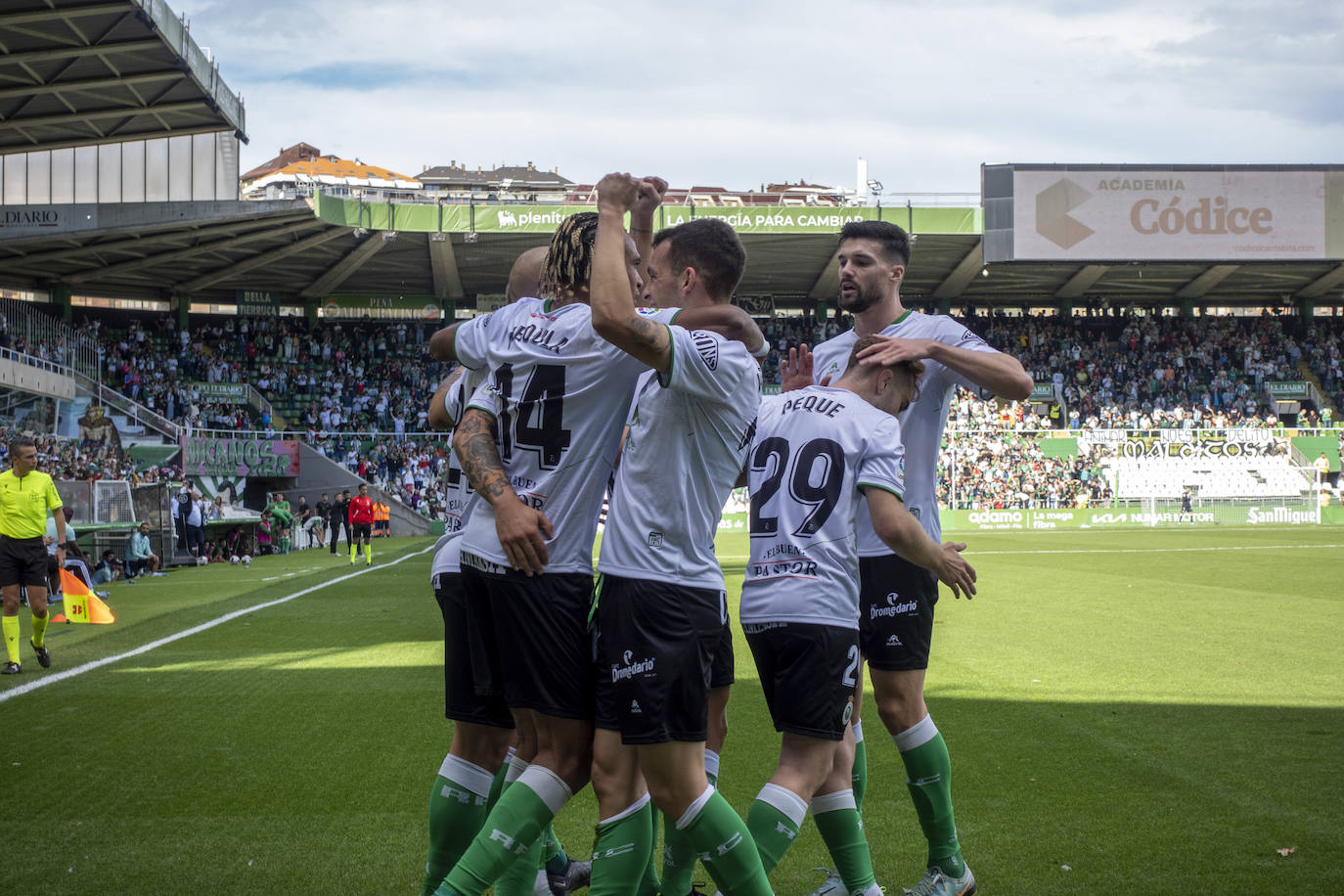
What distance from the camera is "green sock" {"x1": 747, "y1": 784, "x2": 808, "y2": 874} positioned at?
11.6 feet

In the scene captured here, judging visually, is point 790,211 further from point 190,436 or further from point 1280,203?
point 190,436

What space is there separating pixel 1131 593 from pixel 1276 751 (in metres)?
9.10

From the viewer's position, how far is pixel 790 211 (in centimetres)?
4100

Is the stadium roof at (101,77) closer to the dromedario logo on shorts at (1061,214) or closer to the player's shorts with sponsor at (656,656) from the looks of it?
the player's shorts with sponsor at (656,656)

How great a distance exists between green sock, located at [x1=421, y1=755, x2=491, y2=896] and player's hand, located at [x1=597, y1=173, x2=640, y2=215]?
1.90 m

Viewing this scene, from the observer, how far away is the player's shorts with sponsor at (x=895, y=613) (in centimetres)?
427

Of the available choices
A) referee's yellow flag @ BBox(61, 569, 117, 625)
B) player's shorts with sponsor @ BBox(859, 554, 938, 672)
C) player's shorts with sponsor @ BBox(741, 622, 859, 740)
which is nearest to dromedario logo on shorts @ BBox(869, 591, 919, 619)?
player's shorts with sponsor @ BBox(859, 554, 938, 672)

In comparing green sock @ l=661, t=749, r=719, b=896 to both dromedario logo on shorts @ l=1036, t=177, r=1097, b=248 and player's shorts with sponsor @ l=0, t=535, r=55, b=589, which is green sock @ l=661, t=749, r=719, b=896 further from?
dromedario logo on shorts @ l=1036, t=177, r=1097, b=248

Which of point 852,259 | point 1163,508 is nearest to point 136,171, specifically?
point 1163,508

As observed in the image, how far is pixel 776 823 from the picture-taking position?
3537mm

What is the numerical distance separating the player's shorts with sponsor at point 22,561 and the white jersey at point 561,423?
321 inches

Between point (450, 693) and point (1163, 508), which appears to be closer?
point (450, 693)

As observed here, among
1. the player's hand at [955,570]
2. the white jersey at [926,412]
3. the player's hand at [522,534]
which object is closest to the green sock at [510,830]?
the player's hand at [522,534]

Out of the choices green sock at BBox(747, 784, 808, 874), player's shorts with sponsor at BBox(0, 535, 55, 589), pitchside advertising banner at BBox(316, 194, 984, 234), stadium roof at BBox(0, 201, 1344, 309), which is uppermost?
pitchside advertising banner at BBox(316, 194, 984, 234)
